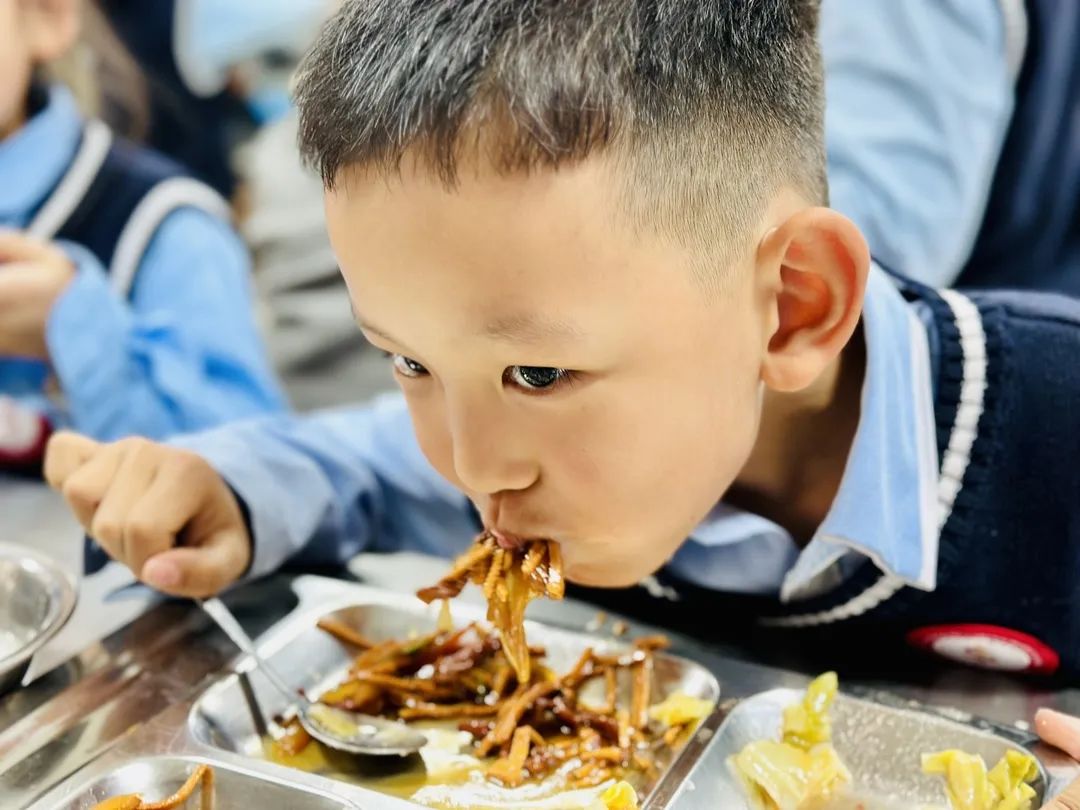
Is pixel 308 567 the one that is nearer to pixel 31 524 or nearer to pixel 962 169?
pixel 31 524

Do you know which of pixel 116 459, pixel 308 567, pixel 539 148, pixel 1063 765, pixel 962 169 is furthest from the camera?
pixel 962 169

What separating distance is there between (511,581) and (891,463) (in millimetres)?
345

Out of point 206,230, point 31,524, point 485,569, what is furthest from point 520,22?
point 206,230

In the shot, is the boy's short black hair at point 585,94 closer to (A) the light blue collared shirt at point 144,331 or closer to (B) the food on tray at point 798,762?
(B) the food on tray at point 798,762

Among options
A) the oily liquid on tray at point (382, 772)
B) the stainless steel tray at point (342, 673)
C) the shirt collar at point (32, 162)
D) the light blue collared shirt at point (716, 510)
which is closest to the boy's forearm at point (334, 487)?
the light blue collared shirt at point (716, 510)

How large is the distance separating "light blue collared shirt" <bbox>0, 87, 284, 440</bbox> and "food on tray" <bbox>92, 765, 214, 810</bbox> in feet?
2.86

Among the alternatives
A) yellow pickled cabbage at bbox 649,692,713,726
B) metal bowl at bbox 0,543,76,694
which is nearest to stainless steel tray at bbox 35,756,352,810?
metal bowl at bbox 0,543,76,694

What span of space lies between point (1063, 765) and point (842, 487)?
0.27m

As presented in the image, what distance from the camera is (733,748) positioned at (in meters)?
0.99

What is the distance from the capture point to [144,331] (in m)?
1.77

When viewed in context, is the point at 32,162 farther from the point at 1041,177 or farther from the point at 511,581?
the point at 1041,177

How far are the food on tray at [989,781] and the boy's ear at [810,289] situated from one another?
0.32 metres

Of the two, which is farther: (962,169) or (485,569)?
(962,169)

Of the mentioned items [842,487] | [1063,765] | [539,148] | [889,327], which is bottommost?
[1063,765]
